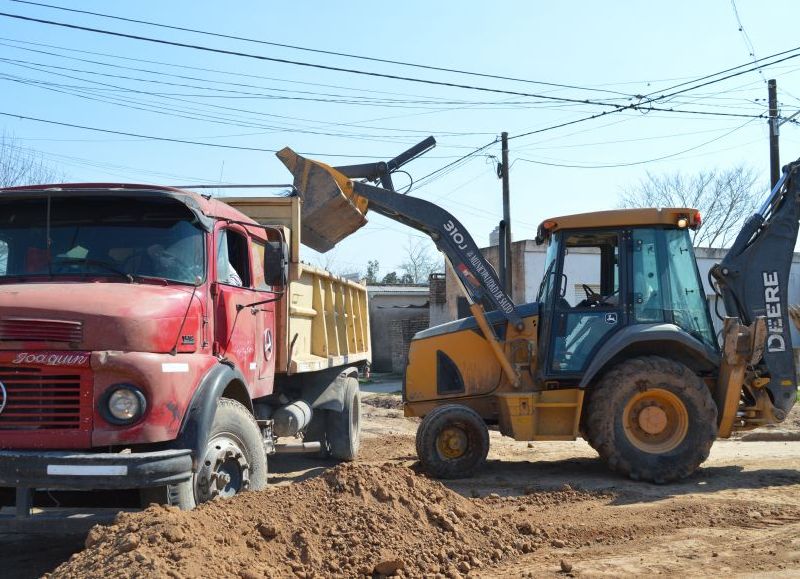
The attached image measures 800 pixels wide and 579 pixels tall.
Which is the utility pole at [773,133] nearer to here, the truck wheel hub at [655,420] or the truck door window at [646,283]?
the truck door window at [646,283]

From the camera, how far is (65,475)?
15.3 ft

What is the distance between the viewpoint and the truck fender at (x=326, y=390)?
30.6 ft

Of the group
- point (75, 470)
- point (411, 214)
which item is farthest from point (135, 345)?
point (411, 214)

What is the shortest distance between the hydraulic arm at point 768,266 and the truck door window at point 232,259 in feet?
18.1

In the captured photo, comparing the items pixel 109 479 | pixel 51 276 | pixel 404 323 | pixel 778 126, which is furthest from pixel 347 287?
pixel 404 323

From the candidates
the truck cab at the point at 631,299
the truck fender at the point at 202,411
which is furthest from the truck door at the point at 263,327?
the truck cab at the point at 631,299

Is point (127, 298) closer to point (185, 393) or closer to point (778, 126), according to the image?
point (185, 393)

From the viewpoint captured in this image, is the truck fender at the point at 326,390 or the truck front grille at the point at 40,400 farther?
the truck fender at the point at 326,390

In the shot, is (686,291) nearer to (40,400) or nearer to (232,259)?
(232,259)

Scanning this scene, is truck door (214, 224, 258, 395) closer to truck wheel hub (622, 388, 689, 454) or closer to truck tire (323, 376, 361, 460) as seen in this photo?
truck tire (323, 376, 361, 460)

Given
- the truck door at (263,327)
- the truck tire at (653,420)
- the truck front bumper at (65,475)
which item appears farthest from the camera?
the truck tire at (653,420)

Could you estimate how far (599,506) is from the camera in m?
7.48

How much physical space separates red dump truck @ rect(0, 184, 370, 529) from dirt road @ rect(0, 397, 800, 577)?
1.25 meters

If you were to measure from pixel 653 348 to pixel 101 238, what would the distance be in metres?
5.97
